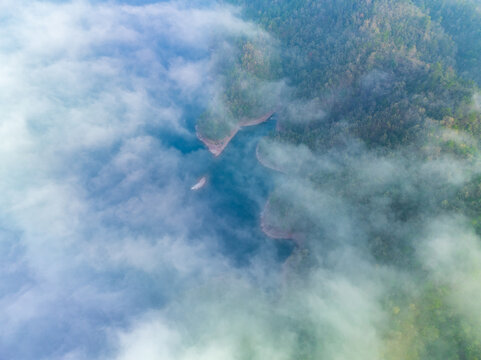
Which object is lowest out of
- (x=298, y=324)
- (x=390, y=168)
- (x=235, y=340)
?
(x=235, y=340)

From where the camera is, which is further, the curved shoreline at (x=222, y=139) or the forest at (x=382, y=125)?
the curved shoreline at (x=222, y=139)

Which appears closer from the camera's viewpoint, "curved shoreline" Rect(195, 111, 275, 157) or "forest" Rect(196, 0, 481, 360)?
"forest" Rect(196, 0, 481, 360)

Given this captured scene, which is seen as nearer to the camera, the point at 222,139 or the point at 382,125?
the point at 382,125

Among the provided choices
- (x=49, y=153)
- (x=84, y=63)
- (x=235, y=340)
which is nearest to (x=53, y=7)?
(x=84, y=63)

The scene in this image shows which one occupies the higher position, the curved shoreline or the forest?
the forest

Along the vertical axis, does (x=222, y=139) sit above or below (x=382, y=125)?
below

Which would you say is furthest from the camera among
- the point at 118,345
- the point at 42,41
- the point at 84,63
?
the point at 42,41

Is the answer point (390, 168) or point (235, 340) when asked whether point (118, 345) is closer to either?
point (235, 340)

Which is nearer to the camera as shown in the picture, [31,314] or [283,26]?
[31,314]

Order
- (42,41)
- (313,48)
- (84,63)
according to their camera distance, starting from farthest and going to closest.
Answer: (42,41) → (84,63) → (313,48)

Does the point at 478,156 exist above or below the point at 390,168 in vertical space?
above

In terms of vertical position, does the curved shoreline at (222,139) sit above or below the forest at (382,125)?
below
